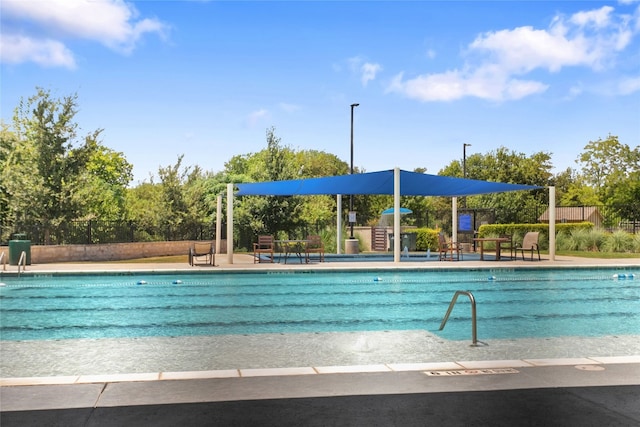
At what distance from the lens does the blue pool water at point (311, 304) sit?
29.7 feet

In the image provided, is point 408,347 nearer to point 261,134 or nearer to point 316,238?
point 316,238

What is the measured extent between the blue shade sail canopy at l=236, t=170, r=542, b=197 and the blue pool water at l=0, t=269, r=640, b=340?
3.87m

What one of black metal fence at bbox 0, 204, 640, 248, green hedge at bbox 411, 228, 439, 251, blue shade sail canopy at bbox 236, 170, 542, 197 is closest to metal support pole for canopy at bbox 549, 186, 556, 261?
blue shade sail canopy at bbox 236, 170, 542, 197

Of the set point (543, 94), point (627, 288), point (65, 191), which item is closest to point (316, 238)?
point (65, 191)

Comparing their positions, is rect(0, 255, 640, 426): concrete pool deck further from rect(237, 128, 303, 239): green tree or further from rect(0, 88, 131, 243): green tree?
rect(237, 128, 303, 239): green tree

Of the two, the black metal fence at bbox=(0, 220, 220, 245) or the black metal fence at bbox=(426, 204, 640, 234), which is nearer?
the black metal fence at bbox=(0, 220, 220, 245)

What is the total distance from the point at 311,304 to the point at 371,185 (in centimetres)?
1029

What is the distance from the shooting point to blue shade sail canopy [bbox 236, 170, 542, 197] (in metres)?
19.9

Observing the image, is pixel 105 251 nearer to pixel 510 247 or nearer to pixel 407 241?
pixel 407 241

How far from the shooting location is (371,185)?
840 inches

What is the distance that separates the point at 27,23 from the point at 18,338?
350 inches

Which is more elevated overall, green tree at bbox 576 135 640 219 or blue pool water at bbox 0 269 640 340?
green tree at bbox 576 135 640 219

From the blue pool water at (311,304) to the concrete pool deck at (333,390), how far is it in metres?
2.04

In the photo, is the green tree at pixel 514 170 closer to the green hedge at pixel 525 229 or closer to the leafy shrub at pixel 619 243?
the green hedge at pixel 525 229
